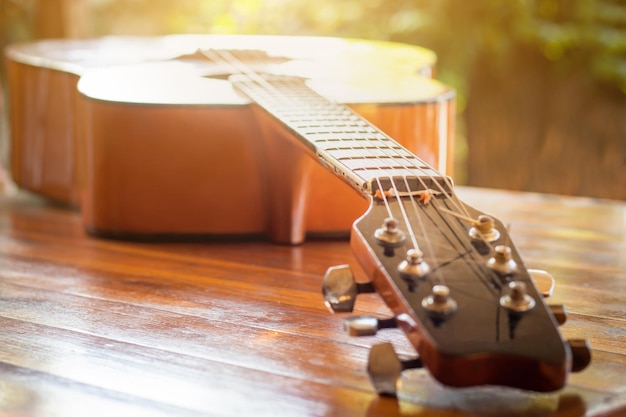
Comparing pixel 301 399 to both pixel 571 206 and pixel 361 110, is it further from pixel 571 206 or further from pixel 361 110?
pixel 571 206

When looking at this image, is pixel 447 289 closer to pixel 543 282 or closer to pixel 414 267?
pixel 414 267

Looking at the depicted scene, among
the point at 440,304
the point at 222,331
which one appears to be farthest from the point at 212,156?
the point at 440,304

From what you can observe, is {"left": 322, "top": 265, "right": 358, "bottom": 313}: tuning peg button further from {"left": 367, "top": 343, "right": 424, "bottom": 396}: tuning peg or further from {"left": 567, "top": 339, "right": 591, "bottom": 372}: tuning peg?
{"left": 567, "top": 339, "right": 591, "bottom": 372}: tuning peg

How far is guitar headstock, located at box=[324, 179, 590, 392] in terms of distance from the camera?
2.40 ft

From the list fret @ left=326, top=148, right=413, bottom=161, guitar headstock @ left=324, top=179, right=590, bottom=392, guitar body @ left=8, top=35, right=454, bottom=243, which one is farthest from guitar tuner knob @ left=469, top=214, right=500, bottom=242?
guitar body @ left=8, top=35, right=454, bottom=243

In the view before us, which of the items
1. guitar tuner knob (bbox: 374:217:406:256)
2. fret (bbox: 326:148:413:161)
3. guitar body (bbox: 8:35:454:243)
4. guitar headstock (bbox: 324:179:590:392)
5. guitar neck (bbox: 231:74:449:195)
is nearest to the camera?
guitar headstock (bbox: 324:179:590:392)

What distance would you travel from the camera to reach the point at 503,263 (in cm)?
81

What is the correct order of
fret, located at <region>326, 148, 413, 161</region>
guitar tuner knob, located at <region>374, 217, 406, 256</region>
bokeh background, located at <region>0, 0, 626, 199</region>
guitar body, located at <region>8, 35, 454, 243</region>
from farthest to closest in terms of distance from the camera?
bokeh background, located at <region>0, 0, 626, 199</region>
guitar body, located at <region>8, 35, 454, 243</region>
fret, located at <region>326, 148, 413, 161</region>
guitar tuner knob, located at <region>374, 217, 406, 256</region>

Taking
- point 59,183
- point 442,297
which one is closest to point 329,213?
point 59,183

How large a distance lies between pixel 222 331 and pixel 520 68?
204 cm

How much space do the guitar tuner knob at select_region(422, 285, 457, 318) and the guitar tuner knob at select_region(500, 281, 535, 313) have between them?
50 millimetres

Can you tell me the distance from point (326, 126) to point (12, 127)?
3.65 ft

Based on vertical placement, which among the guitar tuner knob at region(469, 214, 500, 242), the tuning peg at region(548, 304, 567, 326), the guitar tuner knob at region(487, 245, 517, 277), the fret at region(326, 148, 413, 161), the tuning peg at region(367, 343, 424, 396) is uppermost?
the fret at region(326, 148, 413, 161)

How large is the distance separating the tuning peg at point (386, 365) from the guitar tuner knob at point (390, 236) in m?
0.09
